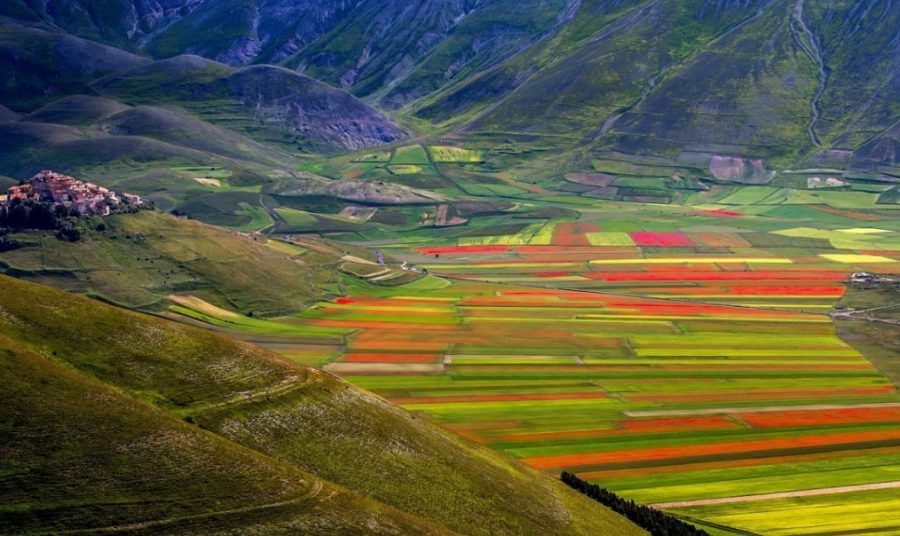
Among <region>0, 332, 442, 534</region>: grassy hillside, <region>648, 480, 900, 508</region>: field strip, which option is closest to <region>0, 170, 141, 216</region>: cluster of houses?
<region>0, 332, 442, 534</region>: grassy hillside

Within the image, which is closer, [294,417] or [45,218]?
[294,417]

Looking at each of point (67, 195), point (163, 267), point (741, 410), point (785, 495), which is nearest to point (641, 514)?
point (785, 495)

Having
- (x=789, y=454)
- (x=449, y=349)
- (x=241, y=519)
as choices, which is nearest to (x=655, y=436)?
(x=789, y=454)

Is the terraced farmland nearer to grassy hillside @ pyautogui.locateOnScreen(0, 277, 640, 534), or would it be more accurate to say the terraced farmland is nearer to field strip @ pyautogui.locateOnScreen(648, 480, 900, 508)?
field strip @ pyautogui.locateOnScreen(648, 480, 900, 508)

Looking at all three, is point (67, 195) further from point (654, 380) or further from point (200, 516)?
point (200, 516)

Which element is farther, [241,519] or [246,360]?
[246,360]

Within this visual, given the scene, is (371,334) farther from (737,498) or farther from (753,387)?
(737,498)

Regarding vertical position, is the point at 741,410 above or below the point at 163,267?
above
